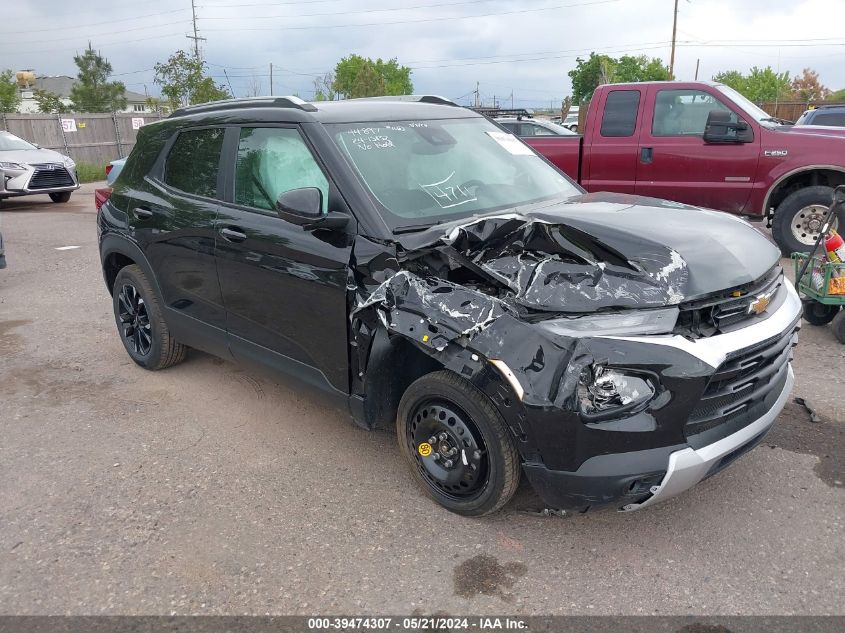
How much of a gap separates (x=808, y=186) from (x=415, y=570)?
744 cm

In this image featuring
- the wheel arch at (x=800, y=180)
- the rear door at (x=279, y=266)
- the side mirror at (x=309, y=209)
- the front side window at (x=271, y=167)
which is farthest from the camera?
the wheel arch at (x=800, y=180)

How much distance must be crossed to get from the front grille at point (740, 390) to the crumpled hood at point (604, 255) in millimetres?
299

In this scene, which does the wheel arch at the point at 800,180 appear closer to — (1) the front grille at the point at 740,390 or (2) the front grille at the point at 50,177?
(1) the front grille at the point at 740,390

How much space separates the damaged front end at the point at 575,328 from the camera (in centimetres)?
262

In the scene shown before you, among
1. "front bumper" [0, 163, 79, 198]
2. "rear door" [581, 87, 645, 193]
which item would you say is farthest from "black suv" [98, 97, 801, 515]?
"front bumper" [0, 163, 79, 198]

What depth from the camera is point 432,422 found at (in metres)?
3.19

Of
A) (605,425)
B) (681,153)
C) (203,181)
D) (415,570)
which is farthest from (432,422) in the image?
(681,153)

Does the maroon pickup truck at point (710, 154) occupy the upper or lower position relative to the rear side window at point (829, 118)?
lower

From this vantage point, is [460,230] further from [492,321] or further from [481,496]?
[481,496]

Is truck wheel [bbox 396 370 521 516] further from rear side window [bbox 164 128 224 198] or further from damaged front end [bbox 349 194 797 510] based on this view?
rear side window [bbox 164 128 224 198]

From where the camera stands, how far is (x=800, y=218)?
8094 mm

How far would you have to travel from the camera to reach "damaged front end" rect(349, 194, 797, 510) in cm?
262

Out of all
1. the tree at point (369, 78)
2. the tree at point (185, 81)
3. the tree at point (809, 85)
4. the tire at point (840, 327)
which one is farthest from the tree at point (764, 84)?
the tire at point (840, 327)

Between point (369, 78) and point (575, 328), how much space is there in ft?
159
